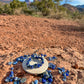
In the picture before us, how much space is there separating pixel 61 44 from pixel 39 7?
7086 mm

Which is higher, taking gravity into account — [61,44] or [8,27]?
[8,27]

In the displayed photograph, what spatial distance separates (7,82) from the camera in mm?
1645

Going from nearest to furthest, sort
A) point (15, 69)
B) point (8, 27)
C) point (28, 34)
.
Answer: point (15, 69) → point (28, 34) → point (8, 27)

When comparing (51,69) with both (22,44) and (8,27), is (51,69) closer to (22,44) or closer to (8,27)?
(22,44)

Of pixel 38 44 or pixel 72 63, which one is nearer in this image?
pixel 72 63

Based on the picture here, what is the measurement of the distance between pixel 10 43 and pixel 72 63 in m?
1.94

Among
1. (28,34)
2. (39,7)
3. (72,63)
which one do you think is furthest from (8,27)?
(39,7)

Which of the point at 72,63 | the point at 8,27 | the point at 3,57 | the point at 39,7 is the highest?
the point at 39,7

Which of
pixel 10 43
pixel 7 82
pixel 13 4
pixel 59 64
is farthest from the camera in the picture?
pixel 13 4

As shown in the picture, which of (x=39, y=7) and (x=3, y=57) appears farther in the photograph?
(x=39, y=7)

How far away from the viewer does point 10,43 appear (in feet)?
9.53

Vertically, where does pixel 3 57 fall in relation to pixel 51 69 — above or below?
above

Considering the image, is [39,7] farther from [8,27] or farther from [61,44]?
[61,44]

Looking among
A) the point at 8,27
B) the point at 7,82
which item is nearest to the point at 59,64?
the point at 7,82
